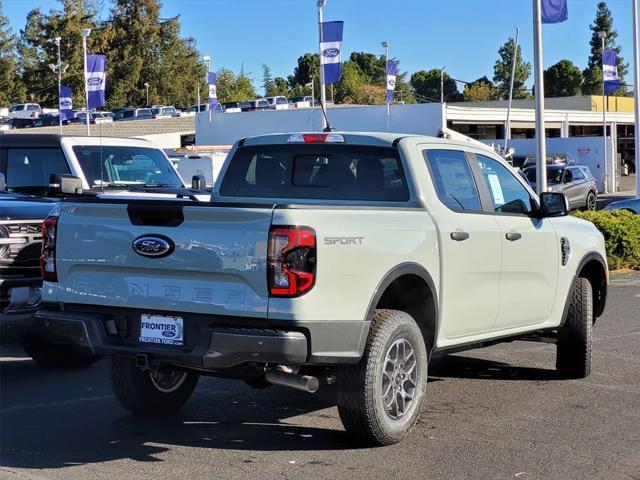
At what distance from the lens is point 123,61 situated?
101m

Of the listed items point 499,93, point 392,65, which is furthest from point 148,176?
point 499,93

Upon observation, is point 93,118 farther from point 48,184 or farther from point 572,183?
point 48,184

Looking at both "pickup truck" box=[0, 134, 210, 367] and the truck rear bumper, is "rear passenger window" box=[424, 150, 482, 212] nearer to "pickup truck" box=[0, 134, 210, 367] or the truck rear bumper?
the truck rear bumper

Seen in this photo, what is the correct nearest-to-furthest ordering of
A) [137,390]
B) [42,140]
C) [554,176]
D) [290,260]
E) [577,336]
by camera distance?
[290,260], [137,390], [577,336], [42,140], [554,176]

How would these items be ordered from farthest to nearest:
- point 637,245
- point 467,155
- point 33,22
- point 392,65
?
point 33,22, point 392,65, point 637,245, point 467,155

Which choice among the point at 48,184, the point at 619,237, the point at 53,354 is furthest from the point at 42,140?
the point at 619,237

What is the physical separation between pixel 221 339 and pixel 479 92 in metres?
116

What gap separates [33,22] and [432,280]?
96.5 meters

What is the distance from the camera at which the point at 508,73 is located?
129 m

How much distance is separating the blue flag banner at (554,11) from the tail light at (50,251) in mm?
14242

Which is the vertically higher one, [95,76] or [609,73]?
[95,76]

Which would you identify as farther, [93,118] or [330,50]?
[93,118]

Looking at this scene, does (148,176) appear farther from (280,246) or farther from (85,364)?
(280,246)

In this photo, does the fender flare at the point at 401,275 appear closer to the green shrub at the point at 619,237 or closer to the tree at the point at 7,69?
the green shrub at the point at 619,237
